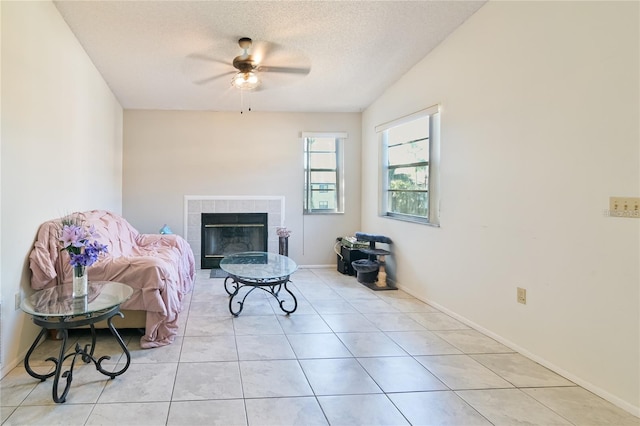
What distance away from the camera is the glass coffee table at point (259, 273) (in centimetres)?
326

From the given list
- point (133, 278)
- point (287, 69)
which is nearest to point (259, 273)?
point (133, 278)

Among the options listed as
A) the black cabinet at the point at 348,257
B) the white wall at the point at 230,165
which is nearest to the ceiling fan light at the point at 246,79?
the white wall at the point at 230,165

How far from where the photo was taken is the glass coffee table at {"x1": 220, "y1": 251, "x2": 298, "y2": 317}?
3.26 m

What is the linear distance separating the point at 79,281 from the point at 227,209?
3.40m

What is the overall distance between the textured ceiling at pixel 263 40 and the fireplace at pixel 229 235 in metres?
1.86

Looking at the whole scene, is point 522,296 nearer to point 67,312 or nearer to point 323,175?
point 67,312

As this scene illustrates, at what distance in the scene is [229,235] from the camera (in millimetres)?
5586

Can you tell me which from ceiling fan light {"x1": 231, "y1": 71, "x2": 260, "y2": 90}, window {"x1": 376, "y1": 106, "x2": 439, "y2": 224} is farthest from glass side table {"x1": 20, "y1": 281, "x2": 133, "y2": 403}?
window {"x1": 376, "y1": 106, "x2": 439, "y2": 224}

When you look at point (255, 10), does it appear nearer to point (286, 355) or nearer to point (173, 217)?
point (286, 355)

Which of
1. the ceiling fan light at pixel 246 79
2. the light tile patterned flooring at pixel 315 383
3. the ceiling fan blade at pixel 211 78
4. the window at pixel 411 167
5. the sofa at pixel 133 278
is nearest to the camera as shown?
the light tile patterned flooring at pixel 315 383

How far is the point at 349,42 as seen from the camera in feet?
10.7

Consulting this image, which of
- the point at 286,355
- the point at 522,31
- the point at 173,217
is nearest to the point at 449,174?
the point at 522,31

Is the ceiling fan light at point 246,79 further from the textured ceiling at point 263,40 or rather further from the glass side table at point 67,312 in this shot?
the glass side table at point 67,312

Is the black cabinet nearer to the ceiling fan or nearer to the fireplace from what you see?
the fireplace
